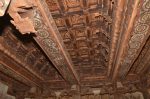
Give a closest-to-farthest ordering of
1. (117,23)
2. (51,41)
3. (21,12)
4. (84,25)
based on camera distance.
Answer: (21,12) → (117,23) → (51,41) → (84,25)

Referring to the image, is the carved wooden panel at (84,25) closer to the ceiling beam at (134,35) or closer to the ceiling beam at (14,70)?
the ceiling beam at (134,35)

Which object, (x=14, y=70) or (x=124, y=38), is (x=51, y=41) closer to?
(x=124, y=38)

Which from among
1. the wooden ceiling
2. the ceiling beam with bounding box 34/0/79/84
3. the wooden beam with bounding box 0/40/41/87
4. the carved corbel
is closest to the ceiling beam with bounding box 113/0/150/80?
the wooden ceiling

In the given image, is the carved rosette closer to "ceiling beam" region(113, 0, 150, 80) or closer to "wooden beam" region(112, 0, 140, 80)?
"ceiling beam" region(113, 0, 150, 80)

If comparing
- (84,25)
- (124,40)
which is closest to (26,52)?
(84,25)

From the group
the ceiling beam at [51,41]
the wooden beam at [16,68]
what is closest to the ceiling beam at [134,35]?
the ceiling beam at [51,41]

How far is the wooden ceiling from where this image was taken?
2.61 metres

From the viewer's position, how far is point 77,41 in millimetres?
4457

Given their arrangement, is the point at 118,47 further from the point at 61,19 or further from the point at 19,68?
the point at 19,68

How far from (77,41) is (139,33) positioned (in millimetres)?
1668

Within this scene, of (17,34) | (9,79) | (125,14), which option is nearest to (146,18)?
(125,14)

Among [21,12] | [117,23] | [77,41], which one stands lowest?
[21,12]

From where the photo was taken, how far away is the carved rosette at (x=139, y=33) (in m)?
2.61

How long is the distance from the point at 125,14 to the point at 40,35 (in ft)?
4.94
